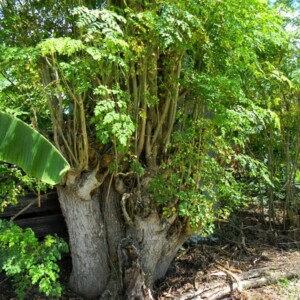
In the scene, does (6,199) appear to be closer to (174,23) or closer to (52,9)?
(52,9)

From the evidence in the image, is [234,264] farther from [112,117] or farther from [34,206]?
[112,117]

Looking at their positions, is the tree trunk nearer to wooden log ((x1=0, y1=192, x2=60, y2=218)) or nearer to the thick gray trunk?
the thick gray trunk

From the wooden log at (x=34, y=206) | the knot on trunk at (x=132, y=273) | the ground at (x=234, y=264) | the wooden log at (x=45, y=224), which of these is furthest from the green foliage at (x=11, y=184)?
the knot on trunk at (x=132, y=273)

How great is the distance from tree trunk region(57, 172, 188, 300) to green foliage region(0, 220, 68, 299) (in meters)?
0.70

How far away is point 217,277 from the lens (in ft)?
18.7

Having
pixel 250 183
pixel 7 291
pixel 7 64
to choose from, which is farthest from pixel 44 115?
pixel 250 183

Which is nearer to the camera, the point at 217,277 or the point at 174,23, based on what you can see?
the point at 174,23

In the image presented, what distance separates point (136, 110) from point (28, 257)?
1914 millimetres

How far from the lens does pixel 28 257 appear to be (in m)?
4.03

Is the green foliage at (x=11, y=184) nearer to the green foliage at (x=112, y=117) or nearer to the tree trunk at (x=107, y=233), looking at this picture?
the tree trunk at (x=107, y=233)

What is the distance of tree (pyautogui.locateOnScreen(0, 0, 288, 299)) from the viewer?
4117 mm

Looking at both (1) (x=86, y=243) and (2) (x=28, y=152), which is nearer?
(2) (x=28, y=152)

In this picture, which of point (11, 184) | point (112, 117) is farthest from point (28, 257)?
point (112, 117)

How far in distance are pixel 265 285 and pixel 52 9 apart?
445 centimetres
